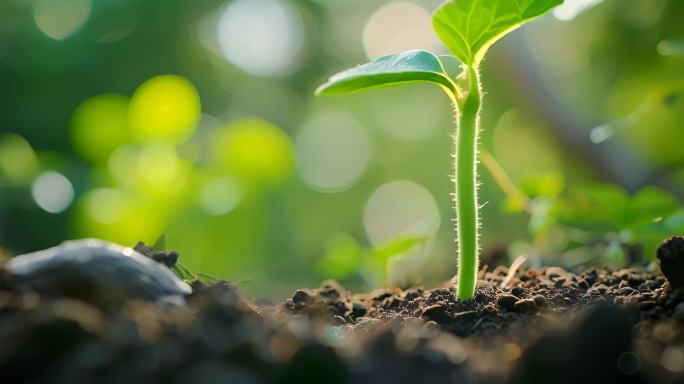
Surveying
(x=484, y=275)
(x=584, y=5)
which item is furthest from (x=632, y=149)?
(x=584, y=5)

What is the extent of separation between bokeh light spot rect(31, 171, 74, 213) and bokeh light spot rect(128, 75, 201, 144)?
0.39 metres

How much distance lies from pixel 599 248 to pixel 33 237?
193 centimetres

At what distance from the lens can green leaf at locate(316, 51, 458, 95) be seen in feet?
2.14

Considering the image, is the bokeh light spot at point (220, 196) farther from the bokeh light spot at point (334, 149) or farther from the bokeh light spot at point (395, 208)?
the bokeh light spot at point (395, 208)

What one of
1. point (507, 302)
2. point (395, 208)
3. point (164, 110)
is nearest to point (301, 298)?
point (507, 302)

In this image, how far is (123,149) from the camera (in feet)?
7.55

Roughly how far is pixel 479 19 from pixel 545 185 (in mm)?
820

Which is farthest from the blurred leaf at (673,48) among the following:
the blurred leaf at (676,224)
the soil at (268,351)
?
the soil at (268,351)

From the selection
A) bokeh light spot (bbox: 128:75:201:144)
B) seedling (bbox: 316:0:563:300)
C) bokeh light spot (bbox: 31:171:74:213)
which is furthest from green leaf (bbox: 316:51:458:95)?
bokeh light spot (bbox: 31:171:74:213)

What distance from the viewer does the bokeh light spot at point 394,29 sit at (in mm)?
3492

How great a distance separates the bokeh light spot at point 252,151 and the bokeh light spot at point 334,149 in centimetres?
101

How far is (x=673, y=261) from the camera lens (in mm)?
735

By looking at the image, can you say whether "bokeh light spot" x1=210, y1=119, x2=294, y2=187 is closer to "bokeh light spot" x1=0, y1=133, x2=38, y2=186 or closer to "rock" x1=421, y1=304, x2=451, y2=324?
"bokeh light spot" x1=0, y1=133, x2=38, y2=186

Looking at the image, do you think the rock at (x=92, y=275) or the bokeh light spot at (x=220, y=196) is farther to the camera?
the bokeh light spot at (x=220, y=196)
